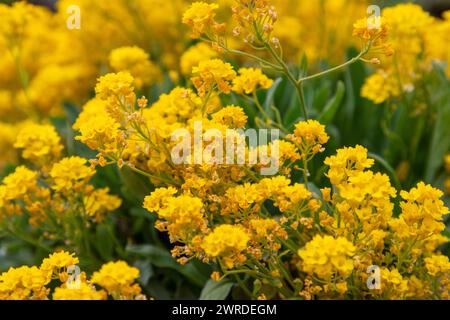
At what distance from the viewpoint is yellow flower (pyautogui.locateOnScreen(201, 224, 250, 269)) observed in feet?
3.72

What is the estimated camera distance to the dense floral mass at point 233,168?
123 centimetres

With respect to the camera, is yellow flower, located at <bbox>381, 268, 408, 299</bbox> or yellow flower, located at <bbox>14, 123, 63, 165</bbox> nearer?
yellow flower, located at <bbox>381, 268, 408, 299</bbox>

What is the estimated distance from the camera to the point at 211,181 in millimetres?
1305

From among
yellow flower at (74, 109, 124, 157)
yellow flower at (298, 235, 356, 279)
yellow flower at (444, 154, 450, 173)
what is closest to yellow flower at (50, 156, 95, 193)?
yellow flower at (74, 109, 124, 157)

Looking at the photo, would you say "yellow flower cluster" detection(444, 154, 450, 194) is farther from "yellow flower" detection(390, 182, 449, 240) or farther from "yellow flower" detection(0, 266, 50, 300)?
"yellow flower" detection(0, 266, 50, 300)

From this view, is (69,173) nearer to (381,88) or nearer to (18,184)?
(18,184)

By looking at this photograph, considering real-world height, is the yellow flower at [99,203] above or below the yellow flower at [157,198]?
below

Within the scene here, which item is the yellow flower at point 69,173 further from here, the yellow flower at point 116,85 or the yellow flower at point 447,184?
the yellow flower at point 447,184

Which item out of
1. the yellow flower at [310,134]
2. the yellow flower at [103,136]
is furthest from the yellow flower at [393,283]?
the yellow flower at [103,136]

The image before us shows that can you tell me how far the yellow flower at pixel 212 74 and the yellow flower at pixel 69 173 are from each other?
1.24 ft

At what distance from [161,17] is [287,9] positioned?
2.29 ft

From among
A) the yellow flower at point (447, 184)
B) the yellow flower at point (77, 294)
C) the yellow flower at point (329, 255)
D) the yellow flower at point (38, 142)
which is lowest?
the yellow flower at point (77, 294)

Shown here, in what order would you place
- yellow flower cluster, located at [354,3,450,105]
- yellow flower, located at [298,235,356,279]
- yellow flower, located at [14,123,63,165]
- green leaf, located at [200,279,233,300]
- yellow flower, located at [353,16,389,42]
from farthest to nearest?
yellow flower cluster, located at [354,3,450,105] → yellow flower, located at [14,123,63,165] → green leaf, located at [200,279,233,300] → yellow flower, located at [353,16,389,42] → yellow flower, located at [298,235,356,279]

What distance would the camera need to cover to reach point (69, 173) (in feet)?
5.11
